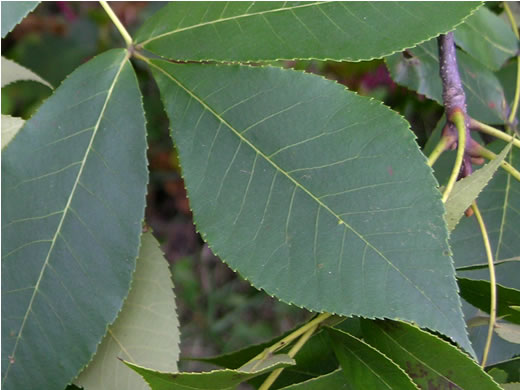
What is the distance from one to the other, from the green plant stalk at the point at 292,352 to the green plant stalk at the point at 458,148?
0.63 ft

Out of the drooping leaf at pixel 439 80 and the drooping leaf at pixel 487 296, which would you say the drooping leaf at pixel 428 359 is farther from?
the drooping leaf at pixel 439 80

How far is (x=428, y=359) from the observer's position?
0.61 m

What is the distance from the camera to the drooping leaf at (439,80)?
2.97 feet

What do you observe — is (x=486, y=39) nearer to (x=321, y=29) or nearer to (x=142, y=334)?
(x=321, y=29)

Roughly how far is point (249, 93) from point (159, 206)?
6.68ft

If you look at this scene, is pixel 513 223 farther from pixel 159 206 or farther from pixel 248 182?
pixel 159 206

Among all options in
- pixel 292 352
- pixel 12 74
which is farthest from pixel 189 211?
pixel 292 352

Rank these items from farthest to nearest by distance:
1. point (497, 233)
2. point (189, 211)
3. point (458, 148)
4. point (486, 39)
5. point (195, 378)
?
point (189, 211) < point (486, 39) < point (497, 233) < point (458, 148) < point (195, 378)

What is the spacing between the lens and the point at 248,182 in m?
0.64

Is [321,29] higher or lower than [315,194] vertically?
higher

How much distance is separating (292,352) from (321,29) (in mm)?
323

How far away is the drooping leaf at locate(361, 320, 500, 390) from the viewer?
22.8 inches

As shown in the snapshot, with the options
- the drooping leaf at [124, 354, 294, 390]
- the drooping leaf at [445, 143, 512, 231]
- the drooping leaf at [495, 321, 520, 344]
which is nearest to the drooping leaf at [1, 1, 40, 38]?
the drooping leaf at [124, 354, 294, 390]

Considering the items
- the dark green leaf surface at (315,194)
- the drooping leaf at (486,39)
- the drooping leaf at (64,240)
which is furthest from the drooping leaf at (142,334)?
the drooping leaf at (486,39)
